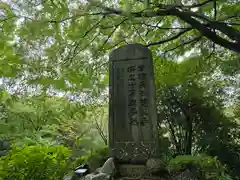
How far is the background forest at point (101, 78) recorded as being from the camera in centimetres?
276

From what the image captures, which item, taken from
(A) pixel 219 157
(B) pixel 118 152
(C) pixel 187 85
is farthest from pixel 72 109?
(A) pixel 219 157

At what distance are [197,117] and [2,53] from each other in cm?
550

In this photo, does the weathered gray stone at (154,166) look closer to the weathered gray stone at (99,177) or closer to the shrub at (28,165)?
the weathered gray stone at (99,177)

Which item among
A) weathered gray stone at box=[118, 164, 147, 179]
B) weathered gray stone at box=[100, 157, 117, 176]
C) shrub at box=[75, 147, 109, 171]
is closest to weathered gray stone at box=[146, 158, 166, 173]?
weathered gray stone at box=[118, 164, 147, 179]

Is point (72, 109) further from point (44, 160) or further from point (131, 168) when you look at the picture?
point (44, 160)

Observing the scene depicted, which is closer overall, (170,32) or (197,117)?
(170,32)

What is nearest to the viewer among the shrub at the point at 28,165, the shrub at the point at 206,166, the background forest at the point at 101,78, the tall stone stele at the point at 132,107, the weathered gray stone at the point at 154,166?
the shrub at the point at 28,165

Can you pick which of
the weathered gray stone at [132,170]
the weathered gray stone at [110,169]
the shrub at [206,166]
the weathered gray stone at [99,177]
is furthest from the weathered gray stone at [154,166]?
the weathered gray stone at [99,177]

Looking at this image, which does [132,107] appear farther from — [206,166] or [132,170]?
[206,166]

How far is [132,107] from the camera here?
173 inches

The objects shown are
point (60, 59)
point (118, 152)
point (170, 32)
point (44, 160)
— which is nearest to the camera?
point (44, 160)

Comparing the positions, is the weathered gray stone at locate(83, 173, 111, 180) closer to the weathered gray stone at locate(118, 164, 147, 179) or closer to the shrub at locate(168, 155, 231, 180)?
the weathered gray stone at locate(118, 164, 147, 179)

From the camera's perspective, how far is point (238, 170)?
605cm

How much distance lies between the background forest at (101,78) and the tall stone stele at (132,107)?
404mm
